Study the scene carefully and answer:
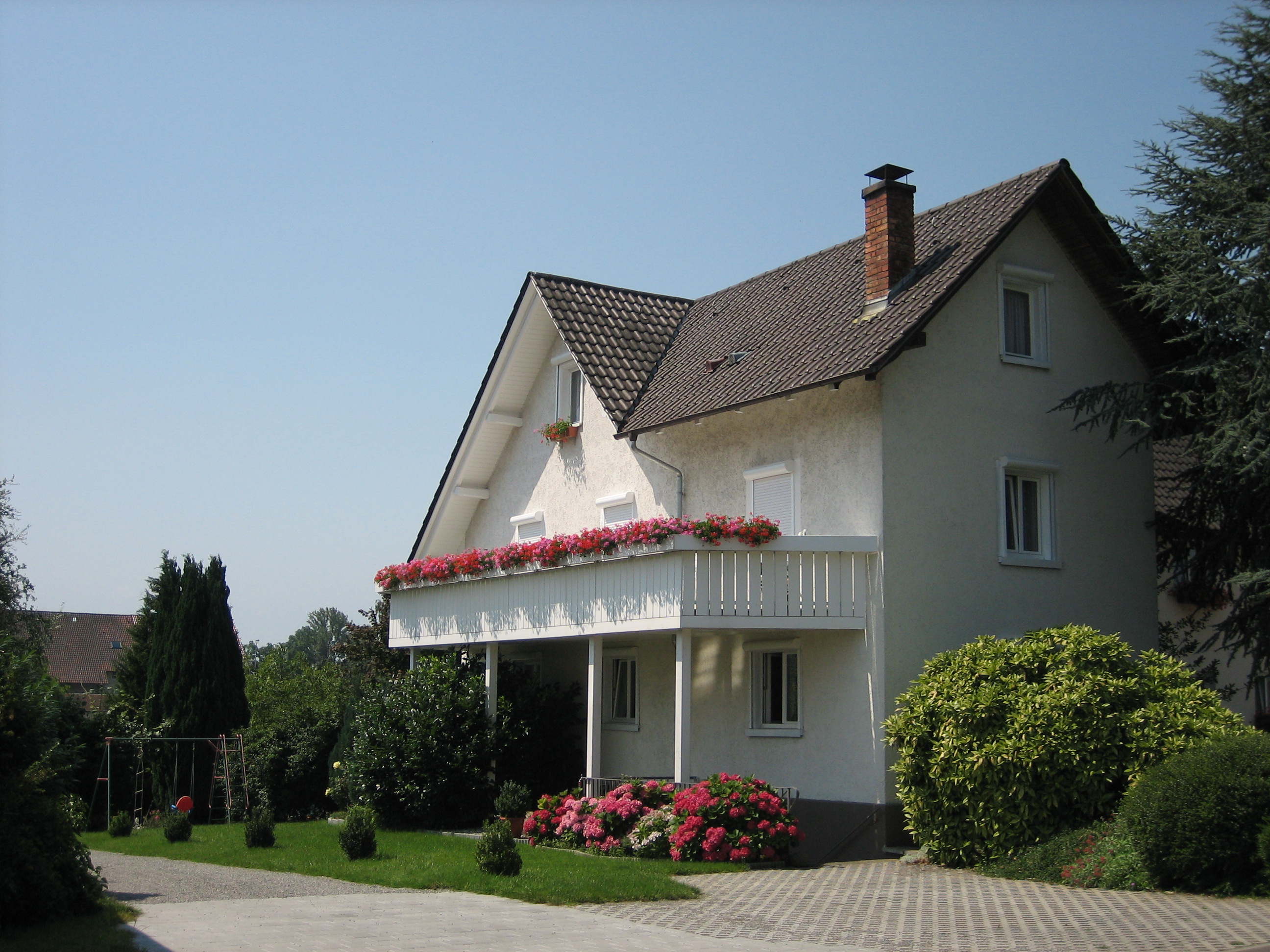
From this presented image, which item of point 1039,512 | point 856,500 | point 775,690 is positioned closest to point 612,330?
point 856,500

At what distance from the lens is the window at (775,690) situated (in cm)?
1909

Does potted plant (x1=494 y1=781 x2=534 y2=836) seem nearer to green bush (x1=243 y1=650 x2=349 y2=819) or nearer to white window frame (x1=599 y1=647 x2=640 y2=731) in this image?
white window frame (x1=599 y1=647 x2=640 y2=731)

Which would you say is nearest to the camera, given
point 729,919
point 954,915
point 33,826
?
point 33,826

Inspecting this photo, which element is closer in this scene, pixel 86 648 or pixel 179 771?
pixel 179 771

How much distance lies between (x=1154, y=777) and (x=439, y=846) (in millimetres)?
9622

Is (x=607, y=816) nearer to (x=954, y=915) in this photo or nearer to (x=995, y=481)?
(x=954, y=915)

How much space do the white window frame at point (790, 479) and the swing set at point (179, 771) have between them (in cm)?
1370

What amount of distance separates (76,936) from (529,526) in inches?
638

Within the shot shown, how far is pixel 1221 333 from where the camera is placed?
60.4 feet

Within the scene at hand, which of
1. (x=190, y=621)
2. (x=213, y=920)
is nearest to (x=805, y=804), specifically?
(x=213, y=920)

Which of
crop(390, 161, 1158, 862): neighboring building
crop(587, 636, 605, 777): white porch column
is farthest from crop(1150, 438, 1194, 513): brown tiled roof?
crop(587, 636, 605, 777): white porch column

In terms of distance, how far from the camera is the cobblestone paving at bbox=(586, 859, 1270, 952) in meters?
10.8

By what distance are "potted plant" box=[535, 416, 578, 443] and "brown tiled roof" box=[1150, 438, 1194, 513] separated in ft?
34.1

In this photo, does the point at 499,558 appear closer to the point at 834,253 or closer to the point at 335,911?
the point at 834,253
